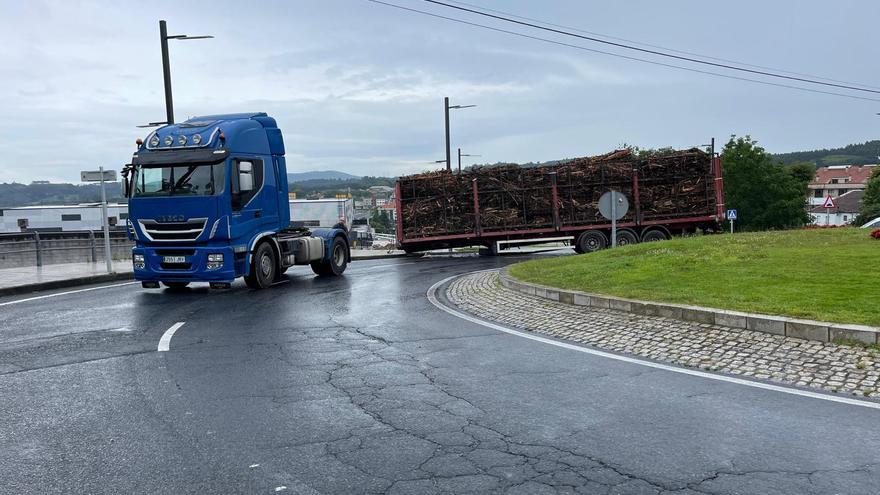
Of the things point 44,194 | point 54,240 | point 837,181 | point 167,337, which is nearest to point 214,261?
point 167,337

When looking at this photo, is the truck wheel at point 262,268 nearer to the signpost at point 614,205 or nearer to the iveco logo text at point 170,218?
the iveco logo text at point 170,218

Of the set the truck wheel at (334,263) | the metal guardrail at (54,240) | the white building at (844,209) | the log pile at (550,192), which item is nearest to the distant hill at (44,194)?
the metal guardrail at (54,240)

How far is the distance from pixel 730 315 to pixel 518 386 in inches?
138

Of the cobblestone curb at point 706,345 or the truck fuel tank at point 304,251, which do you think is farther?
the truck fuel tank at point 304,251

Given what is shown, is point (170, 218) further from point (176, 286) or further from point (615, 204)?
point (615, 204)

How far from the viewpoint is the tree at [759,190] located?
70.2 m

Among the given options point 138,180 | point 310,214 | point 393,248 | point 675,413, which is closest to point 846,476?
point 675,413

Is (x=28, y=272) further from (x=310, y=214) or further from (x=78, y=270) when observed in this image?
(x=310, y=214)

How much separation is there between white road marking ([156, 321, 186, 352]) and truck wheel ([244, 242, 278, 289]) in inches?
179

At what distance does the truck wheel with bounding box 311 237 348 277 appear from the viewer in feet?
60.5

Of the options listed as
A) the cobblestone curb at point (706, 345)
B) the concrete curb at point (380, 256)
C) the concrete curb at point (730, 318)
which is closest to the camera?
the cobblestone curb at point (706, 345)

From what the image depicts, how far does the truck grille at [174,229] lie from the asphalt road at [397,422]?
5133mm

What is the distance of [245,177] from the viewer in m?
14.4

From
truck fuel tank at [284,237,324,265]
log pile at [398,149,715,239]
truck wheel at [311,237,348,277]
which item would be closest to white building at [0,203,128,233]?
log pile at [398,149,715,239]
